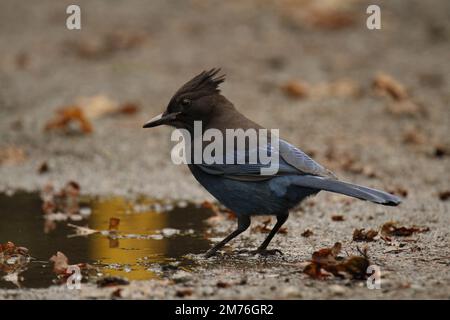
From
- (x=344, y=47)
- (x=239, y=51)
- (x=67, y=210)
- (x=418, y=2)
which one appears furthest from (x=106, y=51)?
(x=67, y=210)

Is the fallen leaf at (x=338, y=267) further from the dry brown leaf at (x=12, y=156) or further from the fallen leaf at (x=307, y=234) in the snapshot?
the dry brown leaf at (x=12, y=156)

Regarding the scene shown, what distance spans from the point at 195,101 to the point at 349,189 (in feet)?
4.48

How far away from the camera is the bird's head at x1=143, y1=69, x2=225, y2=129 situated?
6.24m

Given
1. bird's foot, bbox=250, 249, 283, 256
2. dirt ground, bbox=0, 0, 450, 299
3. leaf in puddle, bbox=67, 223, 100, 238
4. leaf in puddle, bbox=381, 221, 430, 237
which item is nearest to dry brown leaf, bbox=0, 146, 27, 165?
dirt ground, bbox=0, 0, 450, 299

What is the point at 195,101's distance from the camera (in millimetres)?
6246

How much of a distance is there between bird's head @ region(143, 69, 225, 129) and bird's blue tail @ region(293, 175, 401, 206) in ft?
2.98

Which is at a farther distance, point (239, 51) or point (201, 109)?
point (239, 51)

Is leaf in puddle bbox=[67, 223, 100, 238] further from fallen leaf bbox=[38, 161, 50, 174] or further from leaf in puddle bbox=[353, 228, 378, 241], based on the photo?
fallen leaf bbox=[38, 161, 50, 174]

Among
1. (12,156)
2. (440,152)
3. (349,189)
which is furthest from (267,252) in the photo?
(12,156)

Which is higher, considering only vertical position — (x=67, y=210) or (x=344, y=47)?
(x=344, y=47)

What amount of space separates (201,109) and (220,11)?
8.64 metres
